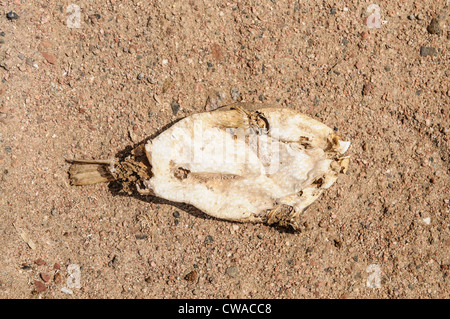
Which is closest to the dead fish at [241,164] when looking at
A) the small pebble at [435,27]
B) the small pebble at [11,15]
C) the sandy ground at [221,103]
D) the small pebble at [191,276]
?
the sandy ground at [221,103]

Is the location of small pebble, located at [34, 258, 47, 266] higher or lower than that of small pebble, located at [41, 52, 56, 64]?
lower

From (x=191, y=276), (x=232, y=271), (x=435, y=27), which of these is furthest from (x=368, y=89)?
(x=191, y=276)

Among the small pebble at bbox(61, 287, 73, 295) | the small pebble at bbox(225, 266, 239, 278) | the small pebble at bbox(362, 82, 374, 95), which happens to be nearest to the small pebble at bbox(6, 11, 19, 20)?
the small pebble at bbox(61, 287, 73, 295)

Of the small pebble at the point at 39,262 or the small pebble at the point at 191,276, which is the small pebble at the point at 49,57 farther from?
the small pebble at the point at 191,276

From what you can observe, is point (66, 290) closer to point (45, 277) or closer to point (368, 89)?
point (45, 277)

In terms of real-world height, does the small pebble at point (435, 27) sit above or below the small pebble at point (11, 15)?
below

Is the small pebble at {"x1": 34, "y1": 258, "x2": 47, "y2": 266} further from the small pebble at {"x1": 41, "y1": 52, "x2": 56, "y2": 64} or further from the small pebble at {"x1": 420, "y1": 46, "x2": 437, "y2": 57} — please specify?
the small pebble at {"x1": 420, "y1": 46, "x2": 437, "y2": 57}
